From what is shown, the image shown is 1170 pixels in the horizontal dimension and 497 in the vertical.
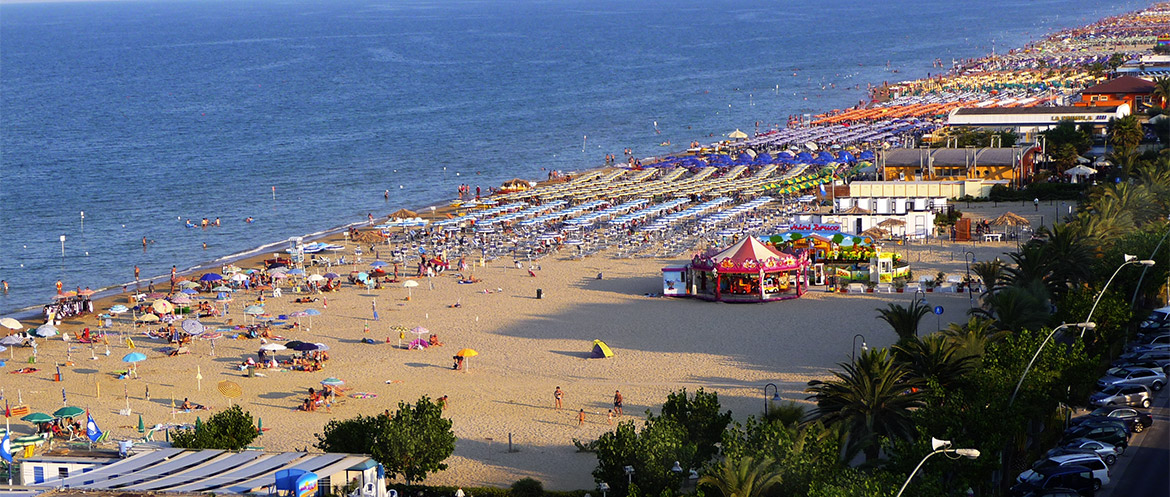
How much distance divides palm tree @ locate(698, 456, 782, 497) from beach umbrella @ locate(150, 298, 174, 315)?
87.4 ft

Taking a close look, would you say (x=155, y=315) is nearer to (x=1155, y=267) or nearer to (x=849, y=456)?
(x=849, y=456)

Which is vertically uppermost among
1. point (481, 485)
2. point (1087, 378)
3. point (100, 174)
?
point (100, 174)

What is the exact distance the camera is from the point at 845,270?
1650 inches

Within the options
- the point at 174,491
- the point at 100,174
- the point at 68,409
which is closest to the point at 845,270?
the point at 68,409

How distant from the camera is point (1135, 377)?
27.7 metres

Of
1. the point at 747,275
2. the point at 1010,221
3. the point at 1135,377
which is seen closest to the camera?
the point at 1135,377

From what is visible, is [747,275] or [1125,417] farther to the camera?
[747,275]

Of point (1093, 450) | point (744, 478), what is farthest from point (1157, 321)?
point (744, 478)

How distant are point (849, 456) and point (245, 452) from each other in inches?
404

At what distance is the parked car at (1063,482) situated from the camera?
21.2 meters

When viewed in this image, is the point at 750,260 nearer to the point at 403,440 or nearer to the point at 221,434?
the point at 403,440

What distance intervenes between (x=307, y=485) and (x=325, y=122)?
298 feet

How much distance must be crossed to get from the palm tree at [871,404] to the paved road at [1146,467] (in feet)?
11.3

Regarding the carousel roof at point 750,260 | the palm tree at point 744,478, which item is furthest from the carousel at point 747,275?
the palm tree at point 744,478
